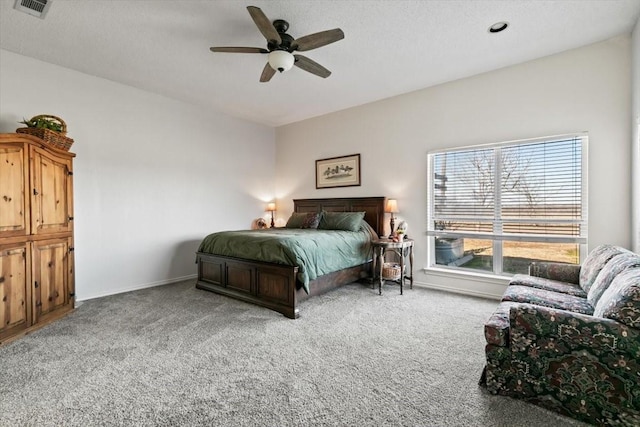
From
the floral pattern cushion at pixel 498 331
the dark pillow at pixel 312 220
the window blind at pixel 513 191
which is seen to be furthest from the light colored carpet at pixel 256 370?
the dark pillow at pixel 312 220

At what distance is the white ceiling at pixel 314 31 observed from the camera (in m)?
2.54

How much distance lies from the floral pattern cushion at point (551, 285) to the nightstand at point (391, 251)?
1.47m

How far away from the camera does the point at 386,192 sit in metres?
4.78

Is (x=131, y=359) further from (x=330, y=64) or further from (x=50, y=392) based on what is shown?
(x=330, y=64)

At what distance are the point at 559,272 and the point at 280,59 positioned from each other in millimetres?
3357

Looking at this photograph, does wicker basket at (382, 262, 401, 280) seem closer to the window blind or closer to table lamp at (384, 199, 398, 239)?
table lamp at (384, 199, 398, 239)

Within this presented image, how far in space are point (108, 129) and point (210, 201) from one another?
5.97 ft

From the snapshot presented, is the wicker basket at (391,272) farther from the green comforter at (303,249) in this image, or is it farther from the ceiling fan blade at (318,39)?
the ceiling fan blade at (318,39)

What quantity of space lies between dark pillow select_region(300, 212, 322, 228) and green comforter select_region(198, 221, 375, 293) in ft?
2.59

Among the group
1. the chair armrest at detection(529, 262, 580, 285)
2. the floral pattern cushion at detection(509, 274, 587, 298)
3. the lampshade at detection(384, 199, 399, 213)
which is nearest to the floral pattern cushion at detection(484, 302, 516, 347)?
the floral pattern cushion at detection(509, 274, 587, 298)

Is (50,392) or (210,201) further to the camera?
(210,201)

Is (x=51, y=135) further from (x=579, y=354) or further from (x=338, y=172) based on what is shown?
(x=579, y=354)

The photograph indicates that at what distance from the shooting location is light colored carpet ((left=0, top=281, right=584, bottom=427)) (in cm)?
166

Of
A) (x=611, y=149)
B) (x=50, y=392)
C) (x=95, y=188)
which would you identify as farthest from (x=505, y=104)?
(x=95, y=188)
